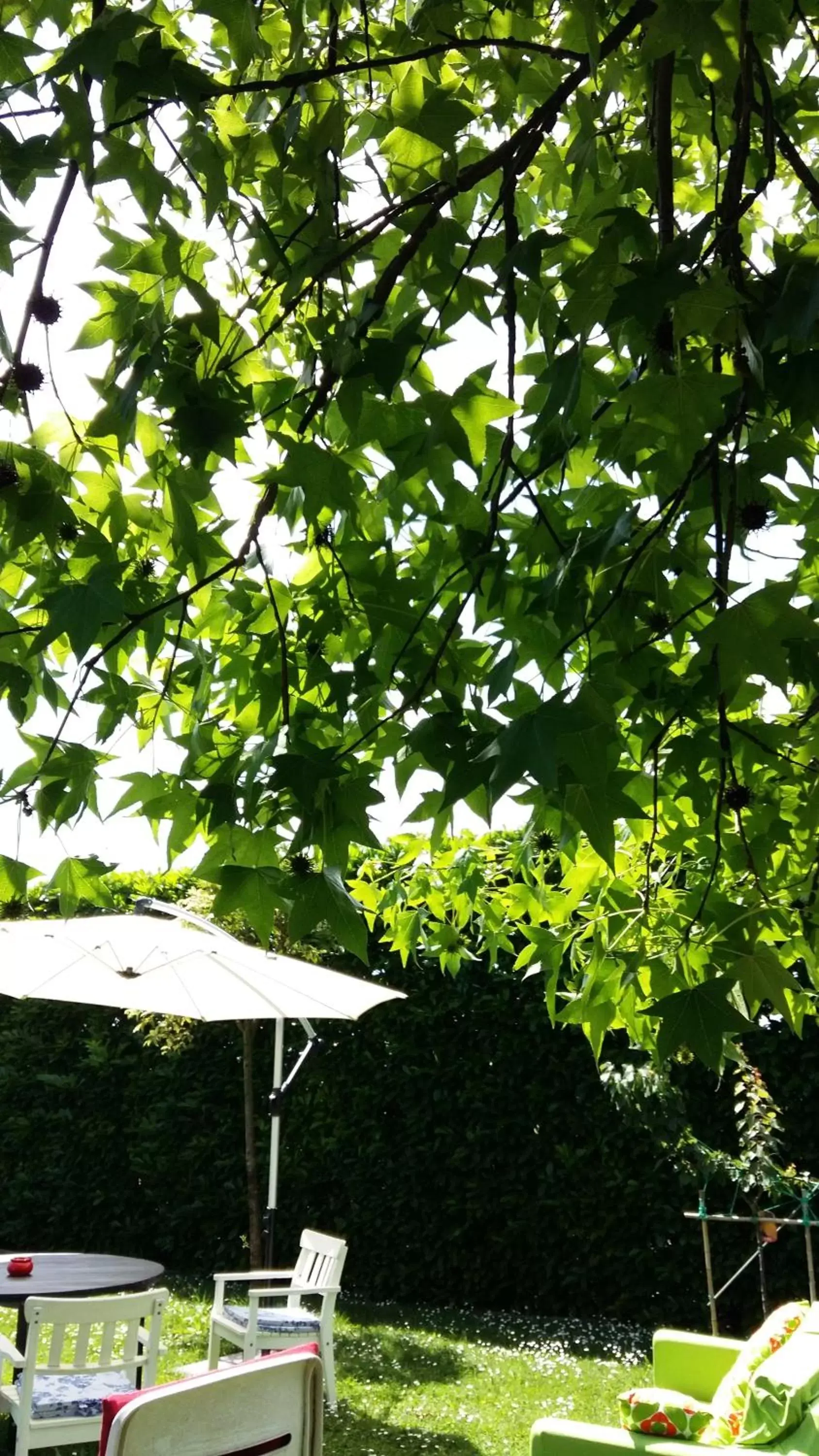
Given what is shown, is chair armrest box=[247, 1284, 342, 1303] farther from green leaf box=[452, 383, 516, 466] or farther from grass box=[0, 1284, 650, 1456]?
green leaf box=[452, 383, 516, 466]

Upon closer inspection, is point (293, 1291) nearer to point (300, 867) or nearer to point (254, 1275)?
point (254, 1275)

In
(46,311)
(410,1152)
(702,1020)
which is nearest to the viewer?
(702,1020)

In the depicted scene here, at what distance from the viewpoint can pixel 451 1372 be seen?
240 inches

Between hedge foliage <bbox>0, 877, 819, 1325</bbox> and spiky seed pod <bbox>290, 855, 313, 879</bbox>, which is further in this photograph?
hedge foliage <bbox>0, 877, 819, 1325</bbox>

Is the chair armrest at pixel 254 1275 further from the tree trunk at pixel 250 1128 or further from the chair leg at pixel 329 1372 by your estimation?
the tree trunk at pixel 250 1128

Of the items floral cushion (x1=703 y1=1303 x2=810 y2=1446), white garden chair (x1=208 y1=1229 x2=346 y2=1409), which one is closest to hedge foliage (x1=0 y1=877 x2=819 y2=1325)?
white garden chair (x1=208 y1=1229 x2=346 y2=1409)

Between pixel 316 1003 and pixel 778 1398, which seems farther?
pixel 316 1003

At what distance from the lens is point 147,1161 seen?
336 inches

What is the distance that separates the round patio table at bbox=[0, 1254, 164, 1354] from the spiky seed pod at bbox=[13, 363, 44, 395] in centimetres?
373

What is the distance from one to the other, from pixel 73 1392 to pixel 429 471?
3898 millimetres

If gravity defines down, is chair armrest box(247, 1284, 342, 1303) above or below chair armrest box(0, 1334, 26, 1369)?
above

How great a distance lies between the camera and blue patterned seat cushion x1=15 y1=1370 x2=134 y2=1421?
14.3ft

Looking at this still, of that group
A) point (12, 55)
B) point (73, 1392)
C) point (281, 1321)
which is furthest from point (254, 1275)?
point (12, 55)

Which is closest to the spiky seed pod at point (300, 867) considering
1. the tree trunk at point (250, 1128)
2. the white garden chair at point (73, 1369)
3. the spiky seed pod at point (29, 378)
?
the spiky seed pod at point (29, 378)
